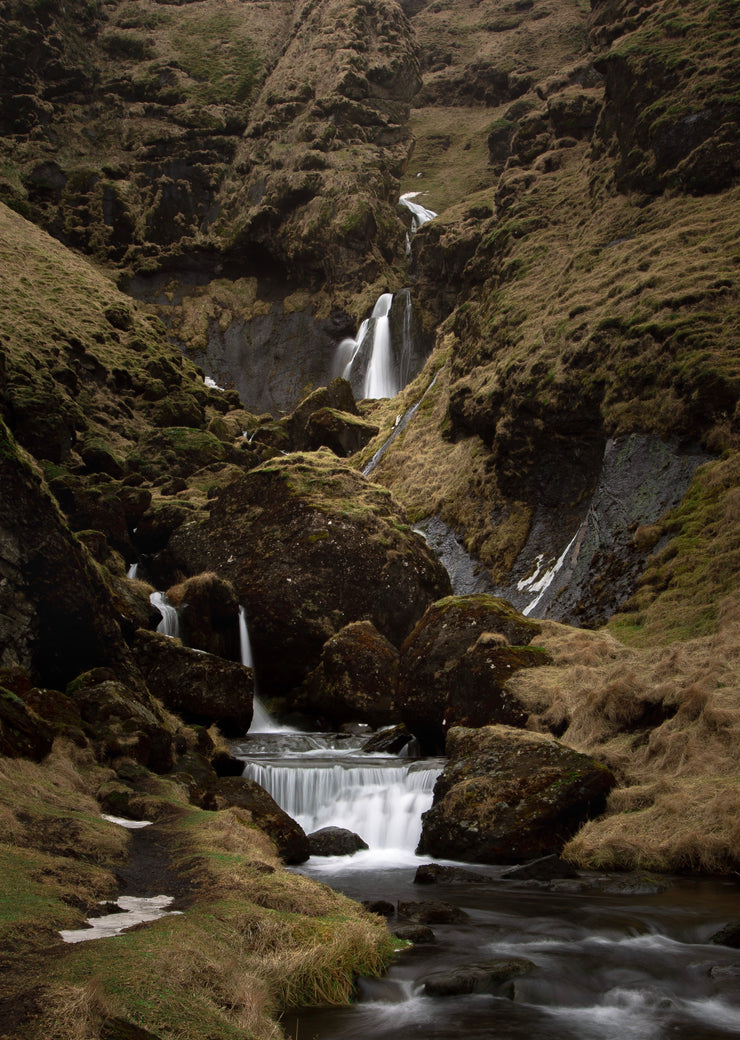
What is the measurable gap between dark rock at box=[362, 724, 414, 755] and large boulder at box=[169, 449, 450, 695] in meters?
4.90

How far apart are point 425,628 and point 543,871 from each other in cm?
920

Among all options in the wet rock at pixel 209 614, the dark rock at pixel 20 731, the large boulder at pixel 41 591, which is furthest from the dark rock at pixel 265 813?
the wet rock at pixel 209 614

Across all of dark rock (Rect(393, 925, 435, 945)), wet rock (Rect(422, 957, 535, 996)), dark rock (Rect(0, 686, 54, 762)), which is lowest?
dark rock (Rect(393, 925, 435, 945))

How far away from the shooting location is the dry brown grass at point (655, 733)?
465 inches

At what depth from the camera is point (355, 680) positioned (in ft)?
73.9

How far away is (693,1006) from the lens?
7539 mm

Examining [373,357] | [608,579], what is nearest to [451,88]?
[373,357]

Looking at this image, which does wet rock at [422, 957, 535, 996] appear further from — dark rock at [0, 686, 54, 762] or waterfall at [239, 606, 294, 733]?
waterfall at [239, 606, 294, 733]

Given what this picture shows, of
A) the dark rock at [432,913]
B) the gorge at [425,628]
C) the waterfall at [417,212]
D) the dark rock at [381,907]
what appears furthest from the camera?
the waterfall at [417,212]

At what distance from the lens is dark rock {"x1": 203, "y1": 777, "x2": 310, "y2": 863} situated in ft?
43.3

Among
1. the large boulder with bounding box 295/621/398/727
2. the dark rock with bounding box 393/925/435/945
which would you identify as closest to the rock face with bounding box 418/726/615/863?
the dark rock with bounding box 393/925/435/945

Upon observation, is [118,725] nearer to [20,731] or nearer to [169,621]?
[20,731]

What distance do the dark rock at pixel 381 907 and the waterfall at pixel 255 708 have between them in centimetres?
1245

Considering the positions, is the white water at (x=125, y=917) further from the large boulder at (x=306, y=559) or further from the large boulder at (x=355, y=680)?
the large boulder at (x=306, y=559)
